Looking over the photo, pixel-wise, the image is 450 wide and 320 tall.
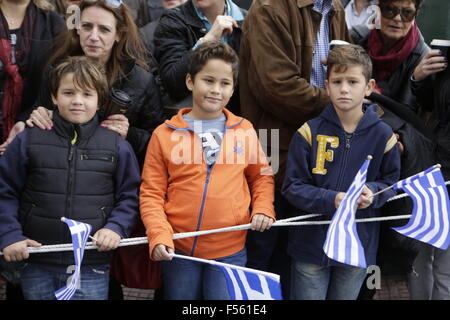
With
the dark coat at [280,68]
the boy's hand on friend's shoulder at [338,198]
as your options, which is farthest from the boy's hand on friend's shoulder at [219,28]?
the boy's hand on friend's shoulder at [338,198]

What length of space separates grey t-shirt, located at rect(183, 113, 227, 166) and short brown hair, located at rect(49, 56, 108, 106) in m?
0.50

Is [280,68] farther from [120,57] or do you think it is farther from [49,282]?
[49,282]

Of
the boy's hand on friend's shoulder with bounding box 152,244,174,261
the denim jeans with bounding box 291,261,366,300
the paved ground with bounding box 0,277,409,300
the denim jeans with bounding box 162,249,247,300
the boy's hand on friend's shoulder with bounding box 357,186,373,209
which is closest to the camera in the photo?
the boy's hand on friend's shoulder with bounding box 152,244,174,261

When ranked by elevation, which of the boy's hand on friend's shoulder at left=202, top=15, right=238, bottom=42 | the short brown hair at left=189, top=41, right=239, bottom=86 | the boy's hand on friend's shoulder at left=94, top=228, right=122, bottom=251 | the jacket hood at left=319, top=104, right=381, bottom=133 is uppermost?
the boy's hand on friend's shoulder at left=202, top=15, right=238, bottom=42

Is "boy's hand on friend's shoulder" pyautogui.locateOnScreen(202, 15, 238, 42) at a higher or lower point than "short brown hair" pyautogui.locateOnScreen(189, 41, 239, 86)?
higher

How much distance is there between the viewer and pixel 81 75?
10.5 feet

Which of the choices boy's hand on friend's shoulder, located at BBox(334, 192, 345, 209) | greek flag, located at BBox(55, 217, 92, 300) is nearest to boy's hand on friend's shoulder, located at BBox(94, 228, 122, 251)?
greek flag, located at BBox(55, 217, 92, 300)

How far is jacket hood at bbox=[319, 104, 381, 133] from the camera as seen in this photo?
10.8 feet

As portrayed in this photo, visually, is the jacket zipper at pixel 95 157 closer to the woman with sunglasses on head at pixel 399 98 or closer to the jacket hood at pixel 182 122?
the jacket hood at pixel 182 122

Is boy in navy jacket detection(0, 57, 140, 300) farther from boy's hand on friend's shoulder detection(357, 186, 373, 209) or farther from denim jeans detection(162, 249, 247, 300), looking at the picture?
boy's hand on friend's shoulder detection(357, 186, 373, 209)

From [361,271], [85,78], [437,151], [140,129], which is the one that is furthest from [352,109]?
[85,78]

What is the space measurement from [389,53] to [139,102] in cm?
168

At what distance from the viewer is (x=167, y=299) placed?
3.35m

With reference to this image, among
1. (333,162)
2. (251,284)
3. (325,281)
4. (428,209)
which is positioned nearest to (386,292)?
(325,281)
